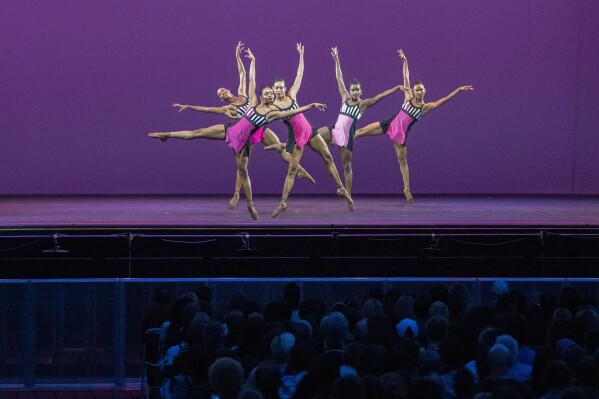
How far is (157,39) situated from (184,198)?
210 cm

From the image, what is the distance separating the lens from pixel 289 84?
12.1 m

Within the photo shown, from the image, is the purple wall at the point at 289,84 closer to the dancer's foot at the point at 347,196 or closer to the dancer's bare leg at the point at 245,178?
the dancer's foot at the point at 347,196

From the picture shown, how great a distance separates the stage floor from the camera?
7910 millimetres

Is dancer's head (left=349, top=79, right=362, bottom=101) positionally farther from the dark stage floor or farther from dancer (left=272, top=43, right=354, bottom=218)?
Result: the dark stage floor

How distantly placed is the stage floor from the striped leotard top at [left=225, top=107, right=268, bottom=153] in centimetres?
70

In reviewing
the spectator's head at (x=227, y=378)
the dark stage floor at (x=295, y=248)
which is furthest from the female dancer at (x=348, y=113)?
the spectator's head at (x=227, y=378)

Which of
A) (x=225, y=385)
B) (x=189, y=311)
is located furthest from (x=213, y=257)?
(x=225, y=385)

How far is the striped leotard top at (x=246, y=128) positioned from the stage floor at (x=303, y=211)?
697 millimetres

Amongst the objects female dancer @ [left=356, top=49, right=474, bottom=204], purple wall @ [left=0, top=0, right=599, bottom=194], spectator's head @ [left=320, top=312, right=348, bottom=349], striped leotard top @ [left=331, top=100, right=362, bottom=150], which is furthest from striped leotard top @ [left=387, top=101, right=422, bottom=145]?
spectator's head @ [left=320, top=312, right=348, bottom=349]

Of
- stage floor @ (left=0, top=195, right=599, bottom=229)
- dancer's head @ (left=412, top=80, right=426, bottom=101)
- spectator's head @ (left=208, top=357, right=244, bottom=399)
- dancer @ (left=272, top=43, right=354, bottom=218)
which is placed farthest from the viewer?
dancer's head @ (left=412, top=80, right=426, bottom=101)

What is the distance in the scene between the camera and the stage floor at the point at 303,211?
7910 mm

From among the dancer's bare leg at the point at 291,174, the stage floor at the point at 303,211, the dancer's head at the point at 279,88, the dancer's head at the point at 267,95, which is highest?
the dancer's head at the point at 279,88

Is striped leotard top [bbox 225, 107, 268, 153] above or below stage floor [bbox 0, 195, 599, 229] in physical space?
above

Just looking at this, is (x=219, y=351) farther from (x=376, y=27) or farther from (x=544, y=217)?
(x=376, y=27)
